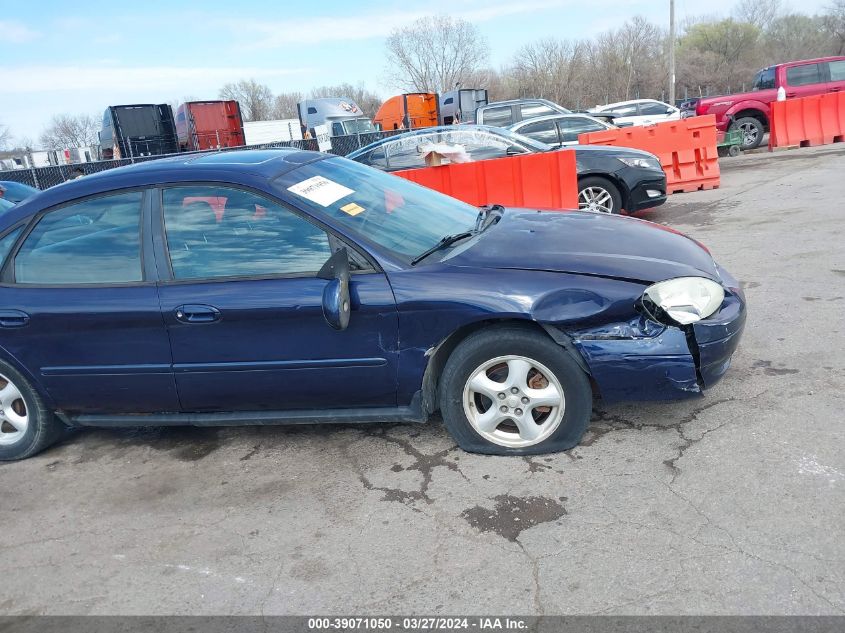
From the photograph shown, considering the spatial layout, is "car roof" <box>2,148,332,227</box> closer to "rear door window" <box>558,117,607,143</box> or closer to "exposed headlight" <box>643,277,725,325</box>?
"exposed headlight" <box>643,277,725,325</box>

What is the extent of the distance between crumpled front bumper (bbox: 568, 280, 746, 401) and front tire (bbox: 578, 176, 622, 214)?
5.55 m

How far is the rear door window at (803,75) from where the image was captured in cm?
1617

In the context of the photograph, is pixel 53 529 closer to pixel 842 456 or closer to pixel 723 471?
pixel 723 471

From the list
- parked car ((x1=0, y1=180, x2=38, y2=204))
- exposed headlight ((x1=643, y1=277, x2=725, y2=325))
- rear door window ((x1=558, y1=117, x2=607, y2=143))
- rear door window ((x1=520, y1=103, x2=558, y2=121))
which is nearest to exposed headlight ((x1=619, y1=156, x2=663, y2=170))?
rear door window ((x1=558, y1=117, x2=607, y2=143))

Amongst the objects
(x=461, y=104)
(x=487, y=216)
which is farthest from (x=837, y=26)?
(x=487, y=216)

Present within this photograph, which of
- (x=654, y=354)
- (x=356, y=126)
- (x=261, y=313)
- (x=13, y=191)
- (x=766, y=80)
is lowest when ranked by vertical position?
(x=654, y=354)

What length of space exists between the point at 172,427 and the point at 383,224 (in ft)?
6.26

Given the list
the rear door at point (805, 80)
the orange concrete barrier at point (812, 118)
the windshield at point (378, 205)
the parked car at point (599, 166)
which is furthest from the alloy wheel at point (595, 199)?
the rear door at point (805, 80)

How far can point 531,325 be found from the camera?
127 inches

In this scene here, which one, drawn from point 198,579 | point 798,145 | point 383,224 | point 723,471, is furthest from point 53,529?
point 798,145

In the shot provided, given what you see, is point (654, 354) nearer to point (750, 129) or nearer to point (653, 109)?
point (750, 129)

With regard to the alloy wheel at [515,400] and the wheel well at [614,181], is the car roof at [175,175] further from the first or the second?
the wheel well at [614,181]

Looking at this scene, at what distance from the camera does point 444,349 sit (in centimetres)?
335

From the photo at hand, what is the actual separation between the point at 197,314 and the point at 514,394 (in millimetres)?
1605
